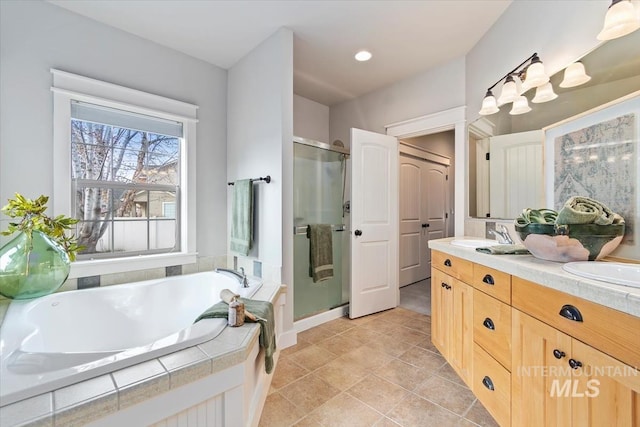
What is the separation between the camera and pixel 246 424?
121cm

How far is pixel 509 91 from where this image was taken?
1.89 m

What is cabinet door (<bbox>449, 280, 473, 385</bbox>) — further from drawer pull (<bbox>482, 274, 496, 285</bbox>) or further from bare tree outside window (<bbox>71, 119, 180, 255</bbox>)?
bare tree outside window (<bbox>71, 119, 180, 255</bbox>)

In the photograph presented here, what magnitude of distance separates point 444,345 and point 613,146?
1473 mm

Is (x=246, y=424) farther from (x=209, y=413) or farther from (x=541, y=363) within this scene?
(x=541, y=363)

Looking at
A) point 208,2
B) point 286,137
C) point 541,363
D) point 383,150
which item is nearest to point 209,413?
point 541,363

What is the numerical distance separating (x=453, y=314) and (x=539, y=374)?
29.6 inches

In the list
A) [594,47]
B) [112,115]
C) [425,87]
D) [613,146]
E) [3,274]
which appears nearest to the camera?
[613,146]

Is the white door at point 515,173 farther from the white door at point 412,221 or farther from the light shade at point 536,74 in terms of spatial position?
the white door at point 412,221

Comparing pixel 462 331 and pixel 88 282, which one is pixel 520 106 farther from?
pixel 88 282

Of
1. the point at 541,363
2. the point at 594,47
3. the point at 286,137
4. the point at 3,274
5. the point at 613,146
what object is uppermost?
the point at 594,47

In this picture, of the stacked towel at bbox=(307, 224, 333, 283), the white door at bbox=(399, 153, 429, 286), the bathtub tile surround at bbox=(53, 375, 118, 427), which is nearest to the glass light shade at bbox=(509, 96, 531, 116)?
the stacked towel at bbox=(307, 224, 333, 283)

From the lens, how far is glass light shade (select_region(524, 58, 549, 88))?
1612 mm

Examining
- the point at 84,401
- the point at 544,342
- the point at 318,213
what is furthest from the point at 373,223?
the point at 84,401

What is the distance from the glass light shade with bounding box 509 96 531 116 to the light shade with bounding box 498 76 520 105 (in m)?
0.04
